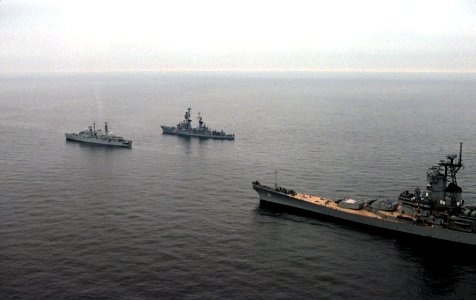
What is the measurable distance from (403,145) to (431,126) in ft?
179

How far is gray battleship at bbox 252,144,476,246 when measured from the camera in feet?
242

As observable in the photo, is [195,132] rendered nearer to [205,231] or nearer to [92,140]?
[92,140]

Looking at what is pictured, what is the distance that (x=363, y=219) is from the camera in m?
80.6

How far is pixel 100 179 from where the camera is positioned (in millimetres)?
108375

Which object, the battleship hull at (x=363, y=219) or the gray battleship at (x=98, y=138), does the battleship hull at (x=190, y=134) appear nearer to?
the gray battleship at (x=98, y=138)

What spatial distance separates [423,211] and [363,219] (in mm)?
10349

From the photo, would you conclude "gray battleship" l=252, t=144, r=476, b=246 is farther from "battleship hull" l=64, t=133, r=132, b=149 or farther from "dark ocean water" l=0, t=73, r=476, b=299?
"battleship hull" l=64, t=133, r=132, b=149

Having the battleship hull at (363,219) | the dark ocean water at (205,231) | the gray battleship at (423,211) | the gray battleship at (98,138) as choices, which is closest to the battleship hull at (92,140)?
the gray battleship at (98,138)

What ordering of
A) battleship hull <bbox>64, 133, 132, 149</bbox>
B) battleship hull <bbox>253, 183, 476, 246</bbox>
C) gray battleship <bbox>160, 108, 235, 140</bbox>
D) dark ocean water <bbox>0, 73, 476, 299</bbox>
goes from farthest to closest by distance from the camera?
1. gray battleship <bbox>160, 108, 235, 140</bbox>
2. battleship hull <bbox>64, 133, 132, 149</bbox>
3. battleship hull <bbox>253, 183, 476, 246</bbox>
4. dark ocean water <bbox>0, 73, 476, 299</bbox>

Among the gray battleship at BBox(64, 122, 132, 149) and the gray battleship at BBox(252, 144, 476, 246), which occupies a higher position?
the gray battleship at BBox(64, 122, 132, 149)

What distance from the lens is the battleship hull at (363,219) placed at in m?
73.4

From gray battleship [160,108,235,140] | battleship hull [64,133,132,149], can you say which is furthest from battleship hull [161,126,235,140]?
battleship hull [64,133,132,149]

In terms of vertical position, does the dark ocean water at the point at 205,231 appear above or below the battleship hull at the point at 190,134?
below

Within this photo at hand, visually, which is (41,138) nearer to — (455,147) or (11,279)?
(11,279)
